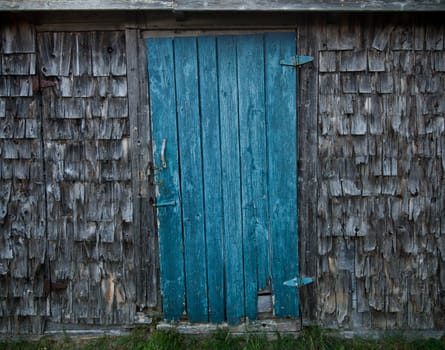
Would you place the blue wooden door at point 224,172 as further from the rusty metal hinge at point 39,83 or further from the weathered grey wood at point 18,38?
the weathered grey wood at point 18,38

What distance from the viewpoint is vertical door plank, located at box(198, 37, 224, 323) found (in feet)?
11.6

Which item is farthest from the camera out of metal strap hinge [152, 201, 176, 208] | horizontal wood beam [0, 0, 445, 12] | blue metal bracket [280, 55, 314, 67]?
metal strap hinge [152, 201, 176, 208]

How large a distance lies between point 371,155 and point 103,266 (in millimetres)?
2322

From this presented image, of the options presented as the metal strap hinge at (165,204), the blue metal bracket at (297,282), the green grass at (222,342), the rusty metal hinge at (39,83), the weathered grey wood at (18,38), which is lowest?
the green grass at (222,342)

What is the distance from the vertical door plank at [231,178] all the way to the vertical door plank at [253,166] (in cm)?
4

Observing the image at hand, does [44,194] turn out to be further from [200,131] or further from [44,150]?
[200,131]

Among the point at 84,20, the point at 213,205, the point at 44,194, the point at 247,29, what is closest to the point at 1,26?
the point at 84,20

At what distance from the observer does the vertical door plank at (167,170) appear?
11.6 ft

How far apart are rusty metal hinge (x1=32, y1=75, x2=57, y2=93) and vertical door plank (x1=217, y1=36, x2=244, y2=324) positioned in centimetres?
133

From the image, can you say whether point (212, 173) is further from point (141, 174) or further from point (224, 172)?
point (141, 174)

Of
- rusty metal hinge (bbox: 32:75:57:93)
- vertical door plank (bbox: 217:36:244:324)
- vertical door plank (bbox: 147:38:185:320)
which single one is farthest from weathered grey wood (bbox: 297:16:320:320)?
rusty metal hinge (bbox: 32:75:57:93)

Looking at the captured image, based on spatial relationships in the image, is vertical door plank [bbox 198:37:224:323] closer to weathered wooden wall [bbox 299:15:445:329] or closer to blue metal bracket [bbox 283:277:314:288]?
blue metal bracket [bbox 283:277:314:288]

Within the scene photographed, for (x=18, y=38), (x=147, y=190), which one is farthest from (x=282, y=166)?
(x=18, y=38)

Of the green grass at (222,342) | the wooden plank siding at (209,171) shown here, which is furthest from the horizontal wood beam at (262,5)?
the green grass at (222,342)
